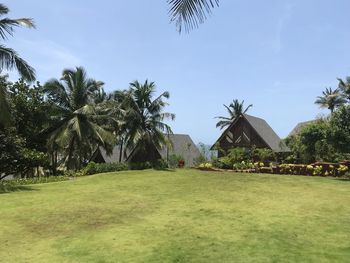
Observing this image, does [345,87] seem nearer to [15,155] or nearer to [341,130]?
[341,130]

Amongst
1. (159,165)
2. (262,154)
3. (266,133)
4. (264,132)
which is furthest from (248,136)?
(159,165)

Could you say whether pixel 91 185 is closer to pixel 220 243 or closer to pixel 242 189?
pixel 242 189

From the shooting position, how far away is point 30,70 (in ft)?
59.7

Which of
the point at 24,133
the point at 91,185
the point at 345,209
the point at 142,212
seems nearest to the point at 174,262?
the point at 142,212

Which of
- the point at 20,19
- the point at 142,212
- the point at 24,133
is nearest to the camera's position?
the point at 142,212

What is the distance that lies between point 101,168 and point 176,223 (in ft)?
51.1

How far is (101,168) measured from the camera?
83.4 feet

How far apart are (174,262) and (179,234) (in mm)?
1917

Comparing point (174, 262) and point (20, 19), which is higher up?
point (20, 19)

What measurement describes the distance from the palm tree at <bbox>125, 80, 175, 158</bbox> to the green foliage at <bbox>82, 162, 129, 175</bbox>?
1888mm

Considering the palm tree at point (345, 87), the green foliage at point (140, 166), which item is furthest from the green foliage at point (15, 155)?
the palm tree at point (345, 87)

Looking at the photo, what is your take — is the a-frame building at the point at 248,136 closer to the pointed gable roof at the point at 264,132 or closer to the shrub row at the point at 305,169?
the pointed gable roof at the point at 264,132

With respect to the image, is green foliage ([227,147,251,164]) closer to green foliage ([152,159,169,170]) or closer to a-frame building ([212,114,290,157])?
green foliage ([152,159,169,170])

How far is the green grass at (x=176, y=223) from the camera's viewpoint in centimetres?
802
